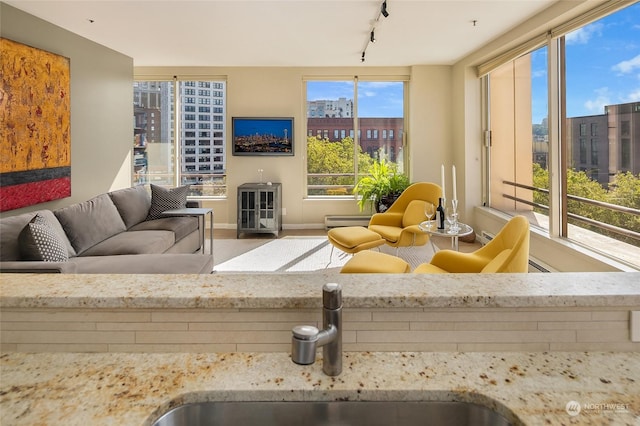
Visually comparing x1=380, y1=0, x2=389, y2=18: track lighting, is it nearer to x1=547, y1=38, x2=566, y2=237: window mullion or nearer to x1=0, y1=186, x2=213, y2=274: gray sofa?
x1=547, y1=38, x2=566, y2=237: window mullion

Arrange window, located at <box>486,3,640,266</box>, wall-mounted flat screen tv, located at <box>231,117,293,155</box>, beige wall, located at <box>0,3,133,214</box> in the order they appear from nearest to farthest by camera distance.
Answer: window, located at <box>486,3,640,266</box> → beige wall, located at <box>0,3,133,214</box> → wall-mounted flat screen tv, located at <box>231,117,293,155</box>

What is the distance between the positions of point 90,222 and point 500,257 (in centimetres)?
338

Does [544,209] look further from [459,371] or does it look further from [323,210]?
[459,371]

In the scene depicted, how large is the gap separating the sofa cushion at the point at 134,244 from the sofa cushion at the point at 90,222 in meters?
0.07

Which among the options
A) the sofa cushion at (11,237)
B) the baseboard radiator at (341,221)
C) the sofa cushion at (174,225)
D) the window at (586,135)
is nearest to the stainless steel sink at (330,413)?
the sofa cushion at (11,237)

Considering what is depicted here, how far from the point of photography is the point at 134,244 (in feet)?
11.6

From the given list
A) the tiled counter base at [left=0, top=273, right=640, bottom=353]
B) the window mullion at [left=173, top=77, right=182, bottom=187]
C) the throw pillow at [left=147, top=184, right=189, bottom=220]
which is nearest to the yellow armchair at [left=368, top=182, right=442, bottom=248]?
the throw pillow at [left=147, top=184, right=189, bottom=220]

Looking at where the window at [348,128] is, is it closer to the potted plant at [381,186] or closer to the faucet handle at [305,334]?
the potted plant at [381,186]

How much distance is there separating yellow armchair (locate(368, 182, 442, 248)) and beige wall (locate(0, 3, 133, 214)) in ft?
11.1

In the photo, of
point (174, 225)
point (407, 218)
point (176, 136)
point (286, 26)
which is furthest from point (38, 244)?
point (176, 136)

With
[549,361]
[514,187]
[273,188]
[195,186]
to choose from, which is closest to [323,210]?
[273,188]

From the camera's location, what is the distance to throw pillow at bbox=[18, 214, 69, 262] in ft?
8.55

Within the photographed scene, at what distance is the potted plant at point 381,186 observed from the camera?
6176mm

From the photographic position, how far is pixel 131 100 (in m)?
5.66
